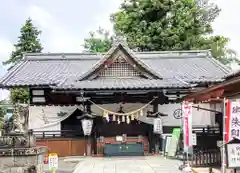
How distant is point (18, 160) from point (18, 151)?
286 mm

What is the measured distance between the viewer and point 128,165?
15.4 m

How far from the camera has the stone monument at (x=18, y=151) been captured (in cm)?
1151

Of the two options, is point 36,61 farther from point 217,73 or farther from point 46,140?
point 217,73

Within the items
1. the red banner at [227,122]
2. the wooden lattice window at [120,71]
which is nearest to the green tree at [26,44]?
the wooden lattice window at [120,71]

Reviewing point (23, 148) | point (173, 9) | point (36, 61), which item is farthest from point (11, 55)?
point (23, 148)

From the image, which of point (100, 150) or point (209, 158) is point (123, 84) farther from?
point (209, 158)

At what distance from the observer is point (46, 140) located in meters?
18.8

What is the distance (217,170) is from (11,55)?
23.6 metres

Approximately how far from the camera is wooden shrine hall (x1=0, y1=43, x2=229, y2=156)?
737 inches

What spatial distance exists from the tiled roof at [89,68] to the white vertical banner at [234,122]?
9.31 m

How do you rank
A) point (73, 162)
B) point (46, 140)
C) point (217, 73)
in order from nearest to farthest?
point (73, 162) → point (46, 140) → point (217, 73)

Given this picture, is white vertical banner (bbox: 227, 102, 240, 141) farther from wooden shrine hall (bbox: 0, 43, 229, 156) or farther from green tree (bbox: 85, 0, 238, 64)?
green tree (bbox: 85, 0, 238, 64)

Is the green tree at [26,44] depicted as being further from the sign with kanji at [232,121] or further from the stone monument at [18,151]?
the sign with kanji at [232,121]

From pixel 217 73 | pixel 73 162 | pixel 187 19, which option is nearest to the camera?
pixel 73 162
